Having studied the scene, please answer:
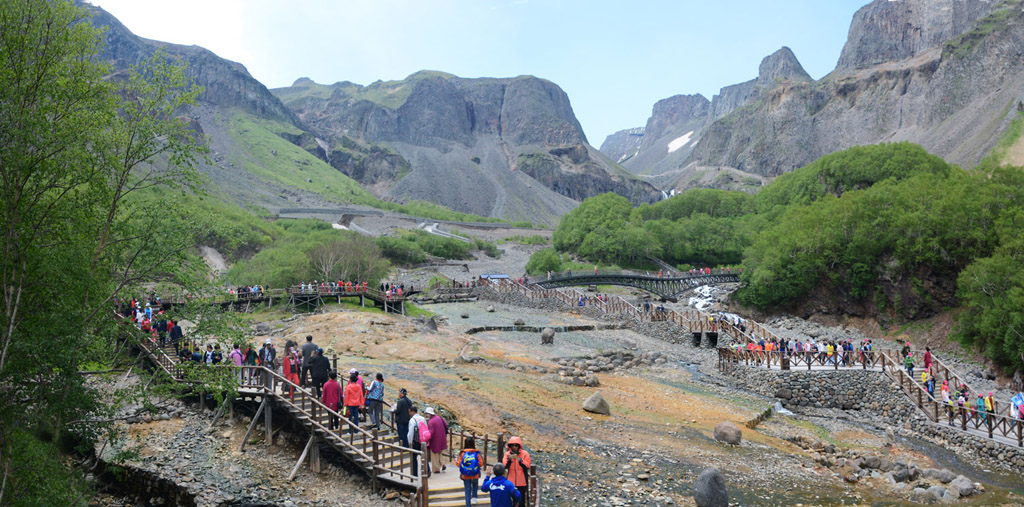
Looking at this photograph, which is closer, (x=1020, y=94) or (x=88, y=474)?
(x=88, y=474)

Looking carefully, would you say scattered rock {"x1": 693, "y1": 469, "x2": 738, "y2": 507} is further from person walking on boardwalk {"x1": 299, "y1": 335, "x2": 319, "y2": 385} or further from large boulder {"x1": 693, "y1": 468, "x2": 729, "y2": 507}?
person walking on boardwalk {"x1": 299, "y1": 335, "x2": 319, "y2": 385}

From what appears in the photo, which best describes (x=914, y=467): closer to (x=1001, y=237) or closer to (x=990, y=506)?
(x=990, y=506)

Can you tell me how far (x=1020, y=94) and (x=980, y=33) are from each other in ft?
182

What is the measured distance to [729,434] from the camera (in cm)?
2164

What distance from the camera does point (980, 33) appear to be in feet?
544

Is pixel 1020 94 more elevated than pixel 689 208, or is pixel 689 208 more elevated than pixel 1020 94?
pixel 1020 94

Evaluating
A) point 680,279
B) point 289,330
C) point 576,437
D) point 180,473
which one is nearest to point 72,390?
point 180,473

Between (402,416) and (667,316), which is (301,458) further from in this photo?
(667,316)

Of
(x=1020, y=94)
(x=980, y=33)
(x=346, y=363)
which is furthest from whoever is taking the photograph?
(x=980, y=33)

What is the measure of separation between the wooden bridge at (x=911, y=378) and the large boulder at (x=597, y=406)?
11.0 metres

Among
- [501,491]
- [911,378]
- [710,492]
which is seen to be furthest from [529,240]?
[501,491]

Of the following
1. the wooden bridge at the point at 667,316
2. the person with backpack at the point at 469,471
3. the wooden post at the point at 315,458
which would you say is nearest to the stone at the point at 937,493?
the person with backpack at the point at 469,471

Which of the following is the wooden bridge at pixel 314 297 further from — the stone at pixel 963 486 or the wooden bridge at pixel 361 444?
the stone at pixel 963 486

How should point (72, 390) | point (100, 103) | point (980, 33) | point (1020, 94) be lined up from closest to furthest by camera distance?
point (72, 390) < point (100, 103) < point (1020, 94) < point (980, 33)
